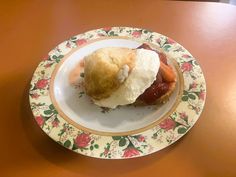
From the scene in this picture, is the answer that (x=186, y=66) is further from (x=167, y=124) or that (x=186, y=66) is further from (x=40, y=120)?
(x=40, y=120)

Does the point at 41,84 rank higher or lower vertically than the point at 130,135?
higher

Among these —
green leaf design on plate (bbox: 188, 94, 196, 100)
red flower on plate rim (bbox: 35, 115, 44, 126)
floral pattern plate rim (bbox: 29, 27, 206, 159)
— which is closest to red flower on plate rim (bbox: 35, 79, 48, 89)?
floral pattern plate rim (bbox: 29, 27, 206, 159)

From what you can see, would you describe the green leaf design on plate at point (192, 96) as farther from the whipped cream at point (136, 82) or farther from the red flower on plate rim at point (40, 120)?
the red flower on plate rim at point (40, 120)

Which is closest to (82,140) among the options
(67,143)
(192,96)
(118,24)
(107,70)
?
(67,143)

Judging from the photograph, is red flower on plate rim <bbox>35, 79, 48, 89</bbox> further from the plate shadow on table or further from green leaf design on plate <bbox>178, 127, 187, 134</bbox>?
green leaf design on plate <bbox>178, 127, 187, 134</bbox>

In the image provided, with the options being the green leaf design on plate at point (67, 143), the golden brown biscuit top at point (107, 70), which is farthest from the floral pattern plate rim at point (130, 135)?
the golden brown biscuit top at point (107, 70)
